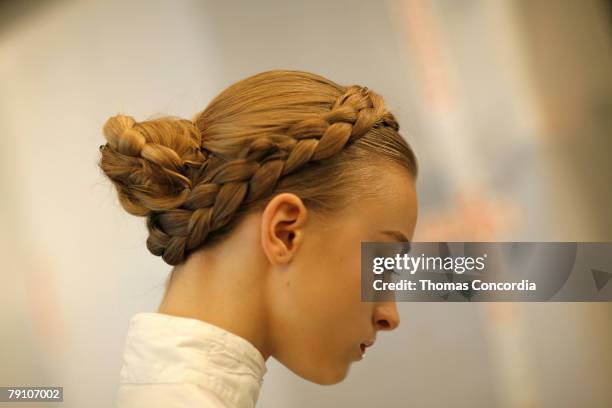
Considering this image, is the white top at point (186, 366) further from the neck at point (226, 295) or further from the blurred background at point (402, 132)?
the blurred background at point (402, 132)

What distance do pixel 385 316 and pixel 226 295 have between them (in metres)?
0.18

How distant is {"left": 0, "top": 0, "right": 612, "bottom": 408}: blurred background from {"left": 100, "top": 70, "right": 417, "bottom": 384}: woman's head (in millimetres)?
295

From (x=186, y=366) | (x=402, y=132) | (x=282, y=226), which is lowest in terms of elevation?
(x=186, y=366)

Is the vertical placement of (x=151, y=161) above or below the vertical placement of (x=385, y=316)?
above

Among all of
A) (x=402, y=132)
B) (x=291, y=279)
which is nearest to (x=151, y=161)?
(x=291, y=279)

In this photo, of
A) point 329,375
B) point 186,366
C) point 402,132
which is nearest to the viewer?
point 186,366

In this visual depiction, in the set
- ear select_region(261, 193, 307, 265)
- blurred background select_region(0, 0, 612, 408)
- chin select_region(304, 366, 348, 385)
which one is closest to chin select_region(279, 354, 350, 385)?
chin select_region(304, 366, 348, 385)

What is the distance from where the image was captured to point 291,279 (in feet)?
2.31

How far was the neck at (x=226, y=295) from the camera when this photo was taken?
697 millimetres

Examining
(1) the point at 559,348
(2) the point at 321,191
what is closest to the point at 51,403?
(2) the point at 321,191

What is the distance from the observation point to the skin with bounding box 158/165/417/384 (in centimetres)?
70

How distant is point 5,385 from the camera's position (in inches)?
40.7

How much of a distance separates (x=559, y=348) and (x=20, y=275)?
32.0 inches

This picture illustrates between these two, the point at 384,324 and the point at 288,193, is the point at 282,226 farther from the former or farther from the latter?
the point at 384,324
